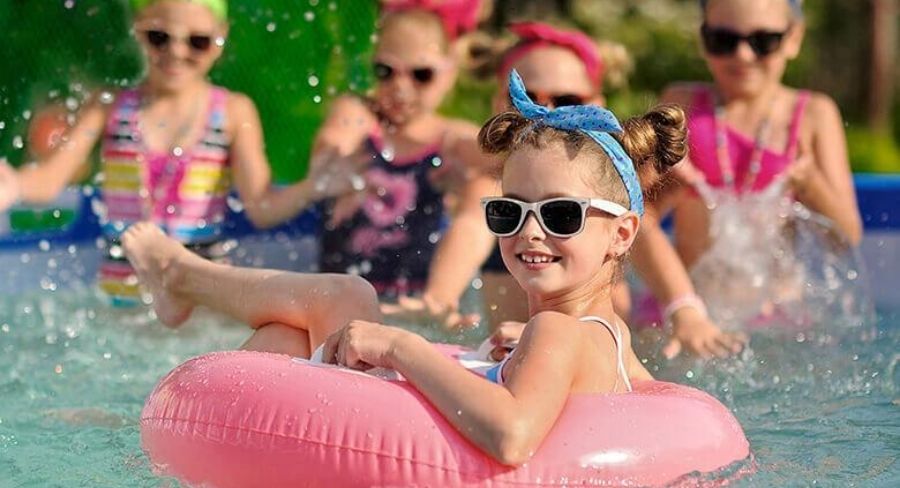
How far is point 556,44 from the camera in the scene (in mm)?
5188

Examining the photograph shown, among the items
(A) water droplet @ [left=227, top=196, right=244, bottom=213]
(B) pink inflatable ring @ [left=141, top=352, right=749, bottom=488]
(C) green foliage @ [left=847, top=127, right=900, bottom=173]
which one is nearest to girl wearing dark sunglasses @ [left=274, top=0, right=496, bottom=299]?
(A) water droplet @ [left=227, top=196, right=244, bottom=213]

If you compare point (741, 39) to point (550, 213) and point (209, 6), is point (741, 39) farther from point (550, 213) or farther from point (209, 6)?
point (550, 213)

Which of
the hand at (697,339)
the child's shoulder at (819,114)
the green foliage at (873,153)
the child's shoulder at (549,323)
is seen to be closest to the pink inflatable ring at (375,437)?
the child's shoulder at (549,323)

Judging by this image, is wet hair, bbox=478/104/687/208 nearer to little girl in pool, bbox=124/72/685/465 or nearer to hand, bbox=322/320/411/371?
little girl in pool, bbox=124/72/685/465

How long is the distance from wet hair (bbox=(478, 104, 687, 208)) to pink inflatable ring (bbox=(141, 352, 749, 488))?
47cm

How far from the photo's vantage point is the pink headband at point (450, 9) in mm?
5441

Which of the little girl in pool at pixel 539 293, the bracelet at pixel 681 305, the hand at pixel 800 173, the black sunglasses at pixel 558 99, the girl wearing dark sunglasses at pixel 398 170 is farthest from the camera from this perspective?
the girl wearing dark sunglasses at pixel 398 170

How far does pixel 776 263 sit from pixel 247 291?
7.72 ft

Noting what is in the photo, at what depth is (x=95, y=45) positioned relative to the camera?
18.5 ft

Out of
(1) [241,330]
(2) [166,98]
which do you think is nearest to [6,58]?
(2) [166,98]

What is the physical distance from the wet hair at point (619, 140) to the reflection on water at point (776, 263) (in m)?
1.86

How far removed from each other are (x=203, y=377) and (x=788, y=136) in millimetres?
2955

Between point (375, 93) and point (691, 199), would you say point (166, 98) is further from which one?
point (691, 199)

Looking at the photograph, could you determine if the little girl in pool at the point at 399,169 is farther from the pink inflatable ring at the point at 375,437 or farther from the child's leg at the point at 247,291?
the pink inflatable ring at the point at 375,437
